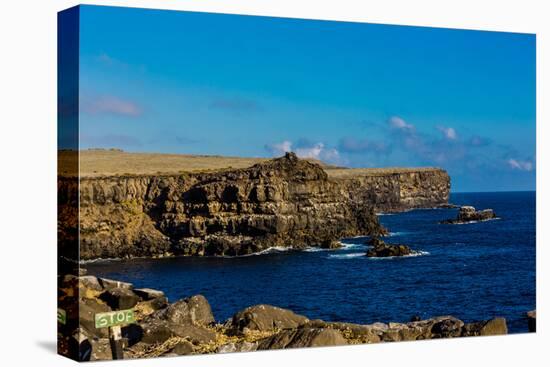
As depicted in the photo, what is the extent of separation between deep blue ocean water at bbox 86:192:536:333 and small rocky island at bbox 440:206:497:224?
15 cm

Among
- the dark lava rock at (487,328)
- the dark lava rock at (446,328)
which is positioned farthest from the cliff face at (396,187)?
the dark lava rock at (487,328)

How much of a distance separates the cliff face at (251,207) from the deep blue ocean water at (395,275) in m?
0.46

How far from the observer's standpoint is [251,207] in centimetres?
2458

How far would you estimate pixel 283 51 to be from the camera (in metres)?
21.7

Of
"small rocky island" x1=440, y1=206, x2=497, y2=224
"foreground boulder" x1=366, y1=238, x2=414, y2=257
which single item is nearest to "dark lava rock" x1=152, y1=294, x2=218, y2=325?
"foreground boulder" x1=366, y1=238, x2=414, y2=257

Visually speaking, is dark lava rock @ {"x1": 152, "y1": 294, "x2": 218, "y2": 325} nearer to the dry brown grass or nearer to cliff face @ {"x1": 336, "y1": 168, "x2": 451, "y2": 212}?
the dry brown grass

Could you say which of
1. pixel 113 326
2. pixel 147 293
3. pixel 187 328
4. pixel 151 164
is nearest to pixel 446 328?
pixel 187 328

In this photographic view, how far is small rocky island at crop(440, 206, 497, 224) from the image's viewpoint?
24453mm

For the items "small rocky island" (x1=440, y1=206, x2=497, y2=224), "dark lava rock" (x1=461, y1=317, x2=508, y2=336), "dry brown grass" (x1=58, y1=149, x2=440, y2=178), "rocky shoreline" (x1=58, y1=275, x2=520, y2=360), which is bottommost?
"dark lava rock" (x1=461, y1=317, x2=508, y2=336)

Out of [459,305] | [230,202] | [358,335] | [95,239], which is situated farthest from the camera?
[230,202]

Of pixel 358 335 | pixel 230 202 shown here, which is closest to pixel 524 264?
pixel 358 335

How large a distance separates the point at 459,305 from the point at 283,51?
22.5ft

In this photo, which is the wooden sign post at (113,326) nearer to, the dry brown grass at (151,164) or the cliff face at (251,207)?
the cliff face at (251,207)

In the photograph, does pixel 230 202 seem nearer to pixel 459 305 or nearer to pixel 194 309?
pixel 194 309
